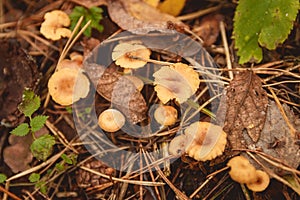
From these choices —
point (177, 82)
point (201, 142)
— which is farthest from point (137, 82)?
point (201, 142)

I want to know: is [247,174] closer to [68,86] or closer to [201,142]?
[201,142]

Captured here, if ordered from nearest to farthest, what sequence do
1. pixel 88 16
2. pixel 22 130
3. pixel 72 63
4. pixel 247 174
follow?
pixel 247 174, pixel 22 130, pixel 72 63, pixel 88 16

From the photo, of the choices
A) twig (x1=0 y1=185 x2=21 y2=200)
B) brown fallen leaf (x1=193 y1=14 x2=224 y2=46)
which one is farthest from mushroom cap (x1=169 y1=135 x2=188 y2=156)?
twig (x1=0 y1=185 x2=21 y2=200)

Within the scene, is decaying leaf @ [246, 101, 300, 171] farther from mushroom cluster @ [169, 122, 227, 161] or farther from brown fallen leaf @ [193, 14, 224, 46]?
brown fallen leaf @ [193, 14, 224, 46]

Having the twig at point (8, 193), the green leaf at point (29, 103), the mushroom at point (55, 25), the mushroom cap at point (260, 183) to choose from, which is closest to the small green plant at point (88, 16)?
the mushroom at point (55, 25)

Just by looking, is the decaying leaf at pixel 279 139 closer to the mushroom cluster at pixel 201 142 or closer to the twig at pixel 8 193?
the mushroom cluster at pixel 201 142
